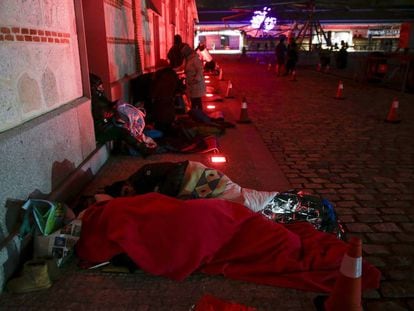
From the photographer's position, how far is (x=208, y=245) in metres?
2.83

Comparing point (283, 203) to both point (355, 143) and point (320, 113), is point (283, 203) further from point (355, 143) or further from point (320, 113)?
point (320, 113)

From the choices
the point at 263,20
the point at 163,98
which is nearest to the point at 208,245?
the point at 163,98

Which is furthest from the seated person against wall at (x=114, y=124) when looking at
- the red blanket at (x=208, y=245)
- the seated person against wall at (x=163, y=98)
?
the red blanket at (x=208, y=245)

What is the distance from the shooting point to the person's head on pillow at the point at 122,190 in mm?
3674

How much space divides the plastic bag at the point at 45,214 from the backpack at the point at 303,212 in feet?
6.08

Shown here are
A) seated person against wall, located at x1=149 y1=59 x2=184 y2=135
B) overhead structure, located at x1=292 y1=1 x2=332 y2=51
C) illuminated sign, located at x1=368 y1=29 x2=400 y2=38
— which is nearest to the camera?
seated person against wall, located at x1=149 y1=59 x2=184 y2=135

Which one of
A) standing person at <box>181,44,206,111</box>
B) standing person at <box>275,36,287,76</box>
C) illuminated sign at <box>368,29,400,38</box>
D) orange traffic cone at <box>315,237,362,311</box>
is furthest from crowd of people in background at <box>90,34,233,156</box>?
illuminated sign at <box>368,29,400,38</box>

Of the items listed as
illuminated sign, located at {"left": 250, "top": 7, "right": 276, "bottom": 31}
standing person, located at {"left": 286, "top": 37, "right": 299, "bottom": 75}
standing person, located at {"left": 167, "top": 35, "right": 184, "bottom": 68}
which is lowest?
standing person, located at {"left": 286, "top": 37, "right": 299, "bottom": 75}

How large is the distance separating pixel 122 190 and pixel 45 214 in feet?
2.79

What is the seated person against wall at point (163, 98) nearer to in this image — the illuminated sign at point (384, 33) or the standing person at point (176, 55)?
the standing person at point (176, 55)

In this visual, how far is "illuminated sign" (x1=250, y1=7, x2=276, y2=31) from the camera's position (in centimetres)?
3912

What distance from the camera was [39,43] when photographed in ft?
11.8

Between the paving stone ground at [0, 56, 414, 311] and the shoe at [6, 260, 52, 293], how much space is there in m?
0.05

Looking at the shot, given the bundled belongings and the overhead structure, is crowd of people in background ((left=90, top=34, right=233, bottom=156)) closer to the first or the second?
the bundled belongings
